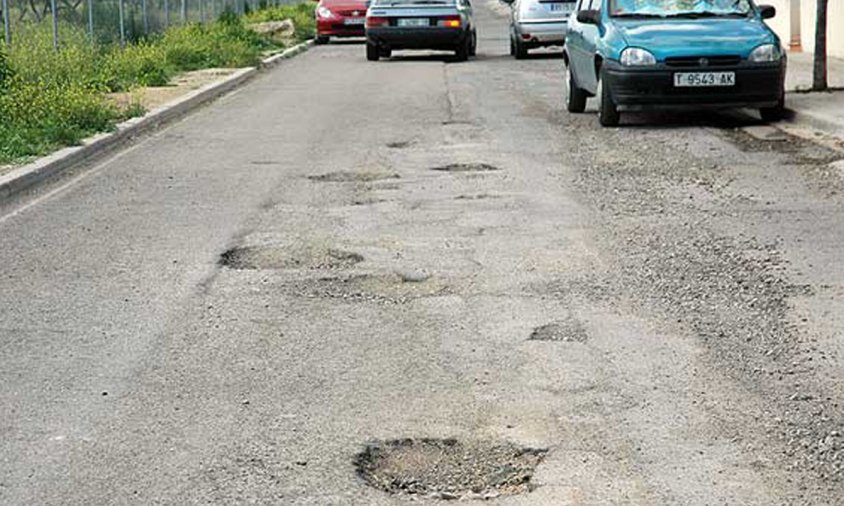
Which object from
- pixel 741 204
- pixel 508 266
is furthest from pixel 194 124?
pixel 508 266

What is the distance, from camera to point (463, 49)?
31.5m

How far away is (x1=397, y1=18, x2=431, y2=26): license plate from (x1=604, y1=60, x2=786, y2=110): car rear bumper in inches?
589

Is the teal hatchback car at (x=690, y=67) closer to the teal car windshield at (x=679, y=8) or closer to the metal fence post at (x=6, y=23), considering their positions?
the teal car windshield at (x=679, y=8)

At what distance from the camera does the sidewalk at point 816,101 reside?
1605 cm

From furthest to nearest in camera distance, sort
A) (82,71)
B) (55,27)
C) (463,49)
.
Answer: (463,49) → (55,27) → (82,71)

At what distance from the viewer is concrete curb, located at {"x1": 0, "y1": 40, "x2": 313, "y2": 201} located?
516 inches

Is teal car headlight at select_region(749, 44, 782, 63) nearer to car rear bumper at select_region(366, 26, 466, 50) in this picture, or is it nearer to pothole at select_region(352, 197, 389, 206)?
pothole at select_region(352, 197, 389, 206)

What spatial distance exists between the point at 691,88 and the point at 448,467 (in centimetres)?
1123

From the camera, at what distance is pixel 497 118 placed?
1839cm

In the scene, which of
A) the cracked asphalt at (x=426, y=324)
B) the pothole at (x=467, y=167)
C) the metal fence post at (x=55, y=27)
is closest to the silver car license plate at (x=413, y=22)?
the metal fence post at (x=55, y=27)

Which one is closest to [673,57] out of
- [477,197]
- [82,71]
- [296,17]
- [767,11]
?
[767,11]

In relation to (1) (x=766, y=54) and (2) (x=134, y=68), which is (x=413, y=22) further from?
(1) (x=766, y=54)

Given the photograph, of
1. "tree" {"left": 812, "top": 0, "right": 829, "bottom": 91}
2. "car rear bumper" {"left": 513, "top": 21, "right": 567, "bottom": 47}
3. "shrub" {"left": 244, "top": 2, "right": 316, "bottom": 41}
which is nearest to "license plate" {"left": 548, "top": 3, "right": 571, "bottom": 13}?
"car rear bumper" {"left": 513, "top": 21, "right": 567, "bottom": 47}

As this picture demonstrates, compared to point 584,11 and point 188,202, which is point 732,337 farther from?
point 584,11
